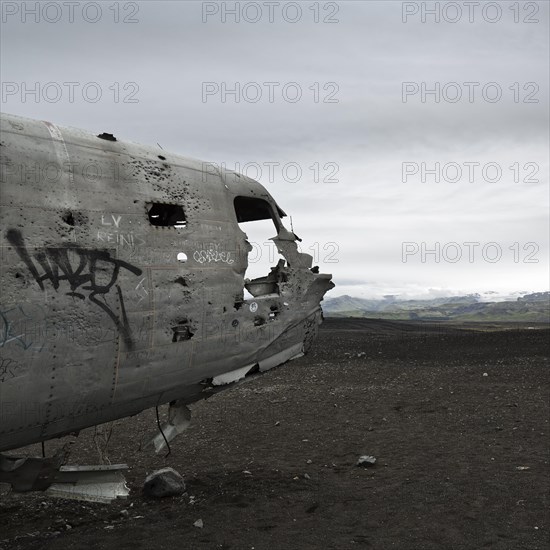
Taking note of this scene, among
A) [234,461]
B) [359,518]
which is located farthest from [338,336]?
[359,518]

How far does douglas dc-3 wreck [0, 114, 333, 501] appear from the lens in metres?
5.69

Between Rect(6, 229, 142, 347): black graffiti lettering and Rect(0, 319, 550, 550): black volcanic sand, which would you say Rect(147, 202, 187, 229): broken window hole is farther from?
Rect(0, 319, 550, 550): black volcanic sand

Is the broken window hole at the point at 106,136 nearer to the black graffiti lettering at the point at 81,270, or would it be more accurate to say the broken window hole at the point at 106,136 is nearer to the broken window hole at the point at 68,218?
the broken window hole at the point at 68,218

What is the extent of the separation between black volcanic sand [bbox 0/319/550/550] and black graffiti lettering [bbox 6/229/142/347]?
3378 millimetres

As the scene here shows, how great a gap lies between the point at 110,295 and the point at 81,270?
45 cm

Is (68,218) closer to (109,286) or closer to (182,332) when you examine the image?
(109,286)

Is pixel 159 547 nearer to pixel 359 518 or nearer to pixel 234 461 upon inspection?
pixel 359 518

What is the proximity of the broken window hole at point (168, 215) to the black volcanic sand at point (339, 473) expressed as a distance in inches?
177

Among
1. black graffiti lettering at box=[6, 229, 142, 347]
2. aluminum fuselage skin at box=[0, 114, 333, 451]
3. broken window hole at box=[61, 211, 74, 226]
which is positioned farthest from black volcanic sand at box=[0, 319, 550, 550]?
broken window hole at box=[61, 211, 74, 226]

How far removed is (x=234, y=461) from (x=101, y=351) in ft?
20.5

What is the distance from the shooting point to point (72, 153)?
6.34m

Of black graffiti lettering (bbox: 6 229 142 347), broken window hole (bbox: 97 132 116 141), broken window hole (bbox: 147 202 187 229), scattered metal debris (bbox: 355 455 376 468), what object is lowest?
scattered metal debris (bbox: 355 455 376 468)

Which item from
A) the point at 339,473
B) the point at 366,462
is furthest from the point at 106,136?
the point at 366,462

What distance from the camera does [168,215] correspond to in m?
8.04
